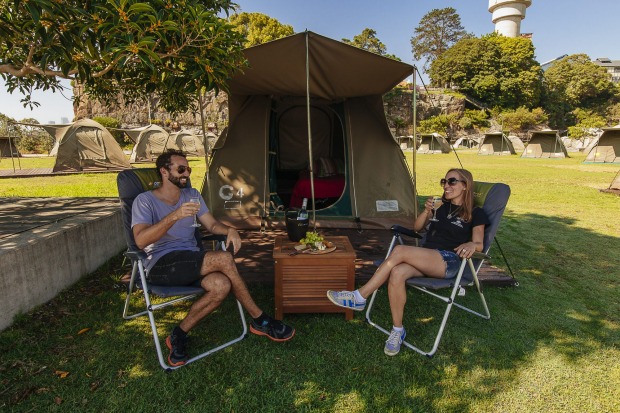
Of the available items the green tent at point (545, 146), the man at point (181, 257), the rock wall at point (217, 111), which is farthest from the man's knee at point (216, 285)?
the rock wall at point (217, 111)

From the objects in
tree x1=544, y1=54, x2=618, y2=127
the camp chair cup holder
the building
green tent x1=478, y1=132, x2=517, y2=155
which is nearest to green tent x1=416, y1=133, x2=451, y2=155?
green tent x1=478, y1=132, x2=517, y2=155

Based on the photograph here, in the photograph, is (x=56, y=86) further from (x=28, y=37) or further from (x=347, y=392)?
(x=347, y=392)

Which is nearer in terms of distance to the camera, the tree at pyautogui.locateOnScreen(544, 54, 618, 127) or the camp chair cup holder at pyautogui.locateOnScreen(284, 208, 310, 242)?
the camp chair cup holder at pyautogui.locateOnScreen(284, 208, 310, 242)

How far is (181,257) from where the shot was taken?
2494mm

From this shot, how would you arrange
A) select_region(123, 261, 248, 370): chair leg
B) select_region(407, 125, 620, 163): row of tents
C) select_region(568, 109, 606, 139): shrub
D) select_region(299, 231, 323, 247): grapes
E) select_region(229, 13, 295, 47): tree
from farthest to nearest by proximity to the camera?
select_region(229, 13, 295, 47): tree, select_region(568, 109, 606, 139): shrub, select_region(407, 125, 620, 163): row of tents, select_region(299, 231, 323, 247): grapes, select_region(123, 261, 248, 370): chair leg

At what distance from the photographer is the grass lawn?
6.70 feet

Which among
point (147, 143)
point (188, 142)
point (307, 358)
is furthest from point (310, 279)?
point (188, 142)

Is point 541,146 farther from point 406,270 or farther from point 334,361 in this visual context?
point 334,361

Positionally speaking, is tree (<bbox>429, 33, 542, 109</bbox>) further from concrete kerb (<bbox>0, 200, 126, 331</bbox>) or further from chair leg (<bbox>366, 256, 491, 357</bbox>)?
concrete kerb (<bbox>0, 200, 126, 331</bbox>)

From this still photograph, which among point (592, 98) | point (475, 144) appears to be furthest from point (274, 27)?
point (592, 98)

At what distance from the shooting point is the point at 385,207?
5.51 meters

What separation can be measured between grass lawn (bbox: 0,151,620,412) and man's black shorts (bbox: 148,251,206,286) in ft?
1.55

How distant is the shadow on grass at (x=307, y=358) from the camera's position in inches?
80.7

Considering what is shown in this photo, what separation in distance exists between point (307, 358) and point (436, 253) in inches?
45.9
